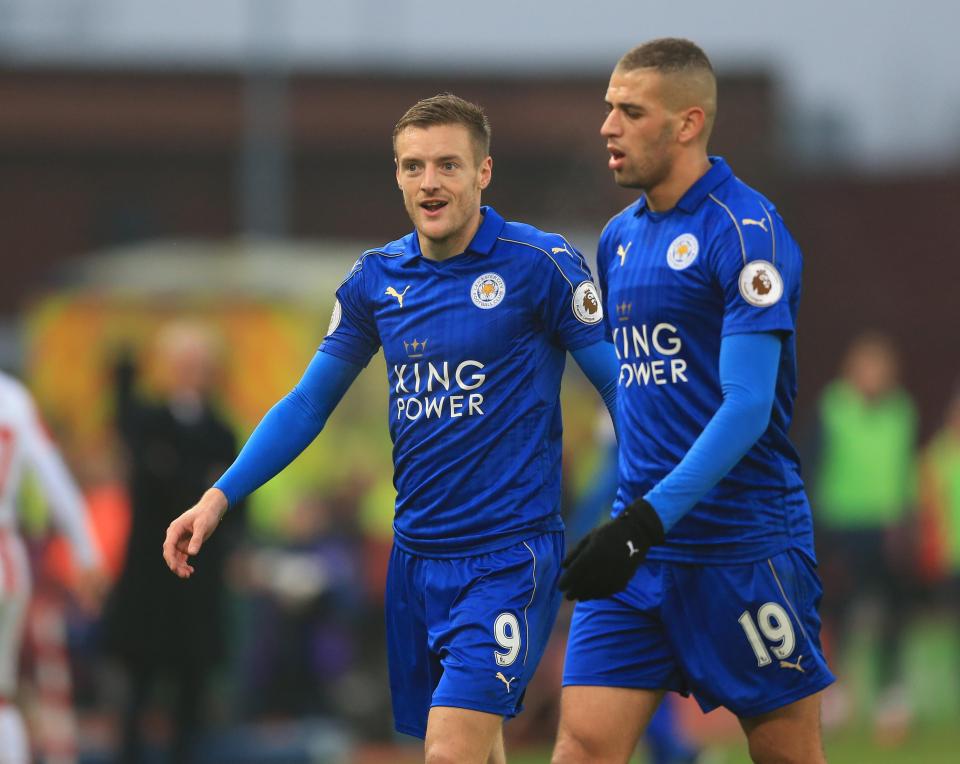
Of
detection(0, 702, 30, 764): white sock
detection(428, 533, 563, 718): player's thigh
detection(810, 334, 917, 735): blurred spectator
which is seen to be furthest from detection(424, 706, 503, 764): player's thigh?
detection(810, 334, 917, 735): blurred spectator

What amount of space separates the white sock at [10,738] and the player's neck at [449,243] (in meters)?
3.31

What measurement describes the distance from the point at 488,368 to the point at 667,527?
2.90ft

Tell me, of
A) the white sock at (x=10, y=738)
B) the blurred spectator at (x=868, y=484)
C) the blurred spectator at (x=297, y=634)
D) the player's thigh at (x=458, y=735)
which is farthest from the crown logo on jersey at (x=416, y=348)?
the blurred spectator at (x=868, y=484)

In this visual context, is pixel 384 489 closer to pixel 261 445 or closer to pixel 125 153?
pixel 261 445

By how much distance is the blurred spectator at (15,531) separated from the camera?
25.9ft

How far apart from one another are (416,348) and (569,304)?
46 cm

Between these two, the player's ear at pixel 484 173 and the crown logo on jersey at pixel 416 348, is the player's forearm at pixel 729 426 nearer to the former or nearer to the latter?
the crown logo on jersey at pixel 416 348

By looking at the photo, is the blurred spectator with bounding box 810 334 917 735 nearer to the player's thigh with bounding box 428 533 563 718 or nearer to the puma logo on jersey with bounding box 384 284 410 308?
the player's thigh with bounding box 428 533 563 718

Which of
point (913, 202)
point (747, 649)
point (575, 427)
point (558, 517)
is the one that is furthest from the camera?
point (913, 202)

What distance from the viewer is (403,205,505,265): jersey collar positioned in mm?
5629

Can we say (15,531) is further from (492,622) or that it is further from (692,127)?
(692,127)

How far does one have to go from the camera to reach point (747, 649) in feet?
17.3

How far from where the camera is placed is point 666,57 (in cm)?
530

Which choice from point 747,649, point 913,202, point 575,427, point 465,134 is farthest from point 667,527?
point 913,202
